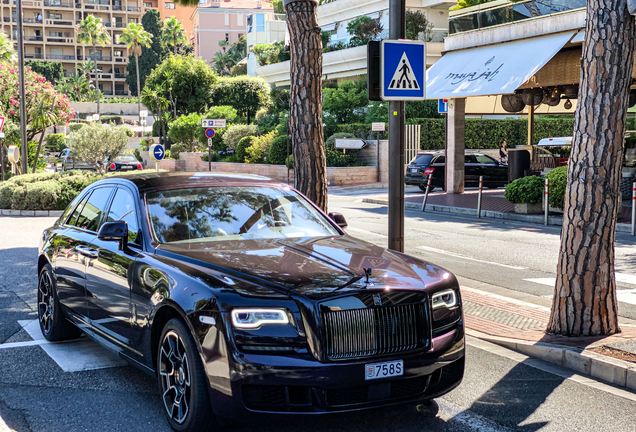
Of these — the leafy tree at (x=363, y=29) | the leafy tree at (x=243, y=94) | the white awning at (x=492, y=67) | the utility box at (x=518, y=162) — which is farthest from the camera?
the leafy tree at (x=243, y=94)

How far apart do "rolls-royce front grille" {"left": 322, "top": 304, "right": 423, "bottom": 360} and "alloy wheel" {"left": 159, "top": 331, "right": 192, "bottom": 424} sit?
87cm

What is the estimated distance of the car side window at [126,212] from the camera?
5.27 meters

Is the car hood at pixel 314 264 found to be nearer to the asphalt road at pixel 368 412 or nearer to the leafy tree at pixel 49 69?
the asphalt road at pixel 368 412

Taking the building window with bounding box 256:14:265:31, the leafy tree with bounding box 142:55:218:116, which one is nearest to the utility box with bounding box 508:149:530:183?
the leafy tree with bounding box 142:55:218:116

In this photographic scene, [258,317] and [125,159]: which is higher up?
[125,159]

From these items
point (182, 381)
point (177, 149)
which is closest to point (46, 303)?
point (182, 381)

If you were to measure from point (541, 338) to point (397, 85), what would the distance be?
118 inches

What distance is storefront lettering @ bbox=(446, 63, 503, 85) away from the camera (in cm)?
2226

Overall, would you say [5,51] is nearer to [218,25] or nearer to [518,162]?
[518,162]

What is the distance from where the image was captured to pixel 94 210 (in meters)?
6.25

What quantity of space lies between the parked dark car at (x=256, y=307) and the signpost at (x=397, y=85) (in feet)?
7.96

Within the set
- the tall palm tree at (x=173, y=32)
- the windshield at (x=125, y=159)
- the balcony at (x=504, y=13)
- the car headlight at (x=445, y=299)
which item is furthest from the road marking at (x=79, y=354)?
the tall palm tree at (x=173, y=32)

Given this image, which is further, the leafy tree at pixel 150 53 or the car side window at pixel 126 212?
the leafy tree at pixel 150 53

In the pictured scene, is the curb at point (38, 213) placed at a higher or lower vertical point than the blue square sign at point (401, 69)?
lower
